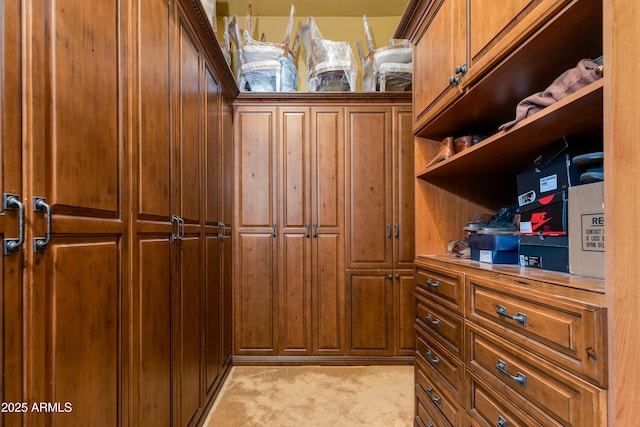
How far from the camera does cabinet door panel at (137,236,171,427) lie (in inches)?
45.9

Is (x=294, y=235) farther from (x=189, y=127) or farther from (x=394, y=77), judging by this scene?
(x=394, y=77)

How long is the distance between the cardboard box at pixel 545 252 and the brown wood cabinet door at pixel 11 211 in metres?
1.48

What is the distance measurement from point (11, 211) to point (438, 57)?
166cm

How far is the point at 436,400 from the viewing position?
4.73ft

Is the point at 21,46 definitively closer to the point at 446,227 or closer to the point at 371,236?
the point at 446,227

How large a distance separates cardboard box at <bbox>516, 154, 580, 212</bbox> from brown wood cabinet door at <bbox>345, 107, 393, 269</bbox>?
1462mm

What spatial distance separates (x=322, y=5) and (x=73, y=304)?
294 centimetres

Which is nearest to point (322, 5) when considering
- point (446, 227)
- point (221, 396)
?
point (446, 227)

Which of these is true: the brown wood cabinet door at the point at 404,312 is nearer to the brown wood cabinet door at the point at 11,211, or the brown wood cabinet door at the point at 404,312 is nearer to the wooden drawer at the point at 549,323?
the wooden drawer at the point at 549,323

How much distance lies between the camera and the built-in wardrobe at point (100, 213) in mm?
686

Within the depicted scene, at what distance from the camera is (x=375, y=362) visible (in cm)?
260

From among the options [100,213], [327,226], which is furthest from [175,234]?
[327,226]

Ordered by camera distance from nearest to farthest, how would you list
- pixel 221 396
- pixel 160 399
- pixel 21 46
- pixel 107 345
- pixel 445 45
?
pixel 21 46, pixel 107 345, pixel 160 399, pixel 445 45, pixel 221 396

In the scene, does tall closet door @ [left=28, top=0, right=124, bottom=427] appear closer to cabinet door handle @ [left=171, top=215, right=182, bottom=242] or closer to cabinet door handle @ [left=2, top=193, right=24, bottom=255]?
cabinet door handle @ [left=2, top=193, right=24, bottom=255]
